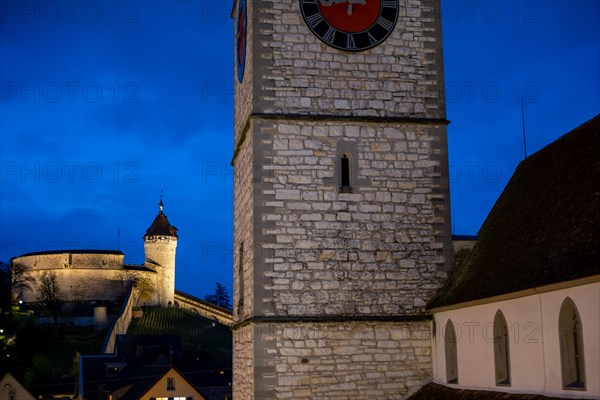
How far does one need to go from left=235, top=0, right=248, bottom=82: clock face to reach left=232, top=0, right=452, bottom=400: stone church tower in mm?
936

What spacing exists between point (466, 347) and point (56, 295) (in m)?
77.8

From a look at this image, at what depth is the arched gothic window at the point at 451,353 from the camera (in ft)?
46.1

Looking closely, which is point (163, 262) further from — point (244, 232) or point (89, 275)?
point (244, 232)

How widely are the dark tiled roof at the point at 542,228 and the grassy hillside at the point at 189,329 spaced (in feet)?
182

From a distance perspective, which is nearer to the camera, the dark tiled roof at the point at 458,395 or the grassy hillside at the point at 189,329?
the dark tiled roof at the point at 458,395

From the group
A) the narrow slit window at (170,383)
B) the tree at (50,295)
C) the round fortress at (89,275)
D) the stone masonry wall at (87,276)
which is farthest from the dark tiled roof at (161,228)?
the narrow slit window at (170,383)

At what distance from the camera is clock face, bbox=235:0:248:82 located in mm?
16922

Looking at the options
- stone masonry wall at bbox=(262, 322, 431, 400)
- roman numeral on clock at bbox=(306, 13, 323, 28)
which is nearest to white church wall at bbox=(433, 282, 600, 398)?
stone masonry wall at bbox=(262, 322, 431, 400)

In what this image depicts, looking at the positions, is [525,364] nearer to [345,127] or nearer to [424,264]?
[424,264]

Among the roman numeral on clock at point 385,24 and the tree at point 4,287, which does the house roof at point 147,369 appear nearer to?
the tree at point 4,287

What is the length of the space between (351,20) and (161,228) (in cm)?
8489

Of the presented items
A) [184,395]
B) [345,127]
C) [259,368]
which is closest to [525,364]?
[259,368]

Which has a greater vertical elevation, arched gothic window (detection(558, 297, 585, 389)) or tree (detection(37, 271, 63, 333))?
tree (detection(37, 271, 63, 333))

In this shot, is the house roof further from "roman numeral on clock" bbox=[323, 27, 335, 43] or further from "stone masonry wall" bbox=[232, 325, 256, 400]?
"roman numeral on clock" bbox=[323, 27, 335, 43]
